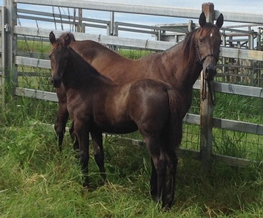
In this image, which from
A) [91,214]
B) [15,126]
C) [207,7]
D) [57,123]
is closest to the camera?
[91,214]

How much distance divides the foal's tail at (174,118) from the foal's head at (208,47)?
0.46 meters

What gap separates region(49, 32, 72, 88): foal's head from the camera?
479cm

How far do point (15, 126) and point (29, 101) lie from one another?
444mm

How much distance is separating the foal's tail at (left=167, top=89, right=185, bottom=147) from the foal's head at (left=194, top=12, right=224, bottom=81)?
1.51 ft

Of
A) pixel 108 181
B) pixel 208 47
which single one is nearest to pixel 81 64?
pixel 108 181

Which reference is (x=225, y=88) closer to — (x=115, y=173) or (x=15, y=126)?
(x=115, y=173)

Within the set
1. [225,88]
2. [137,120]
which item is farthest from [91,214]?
[225,88]

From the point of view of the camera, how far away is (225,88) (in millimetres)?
5191

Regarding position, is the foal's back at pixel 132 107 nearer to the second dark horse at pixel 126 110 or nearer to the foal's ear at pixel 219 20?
the second dark horse at pixel 126 110

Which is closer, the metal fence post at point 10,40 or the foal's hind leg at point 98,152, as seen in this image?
the foal's hind leg at point 98,152

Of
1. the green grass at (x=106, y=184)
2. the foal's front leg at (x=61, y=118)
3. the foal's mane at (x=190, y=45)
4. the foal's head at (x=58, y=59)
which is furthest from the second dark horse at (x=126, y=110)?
the foal's front leg at (x=61, y=118)

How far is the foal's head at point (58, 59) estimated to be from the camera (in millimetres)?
4789

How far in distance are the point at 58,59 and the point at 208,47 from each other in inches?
61.8

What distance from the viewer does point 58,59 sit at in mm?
4809
